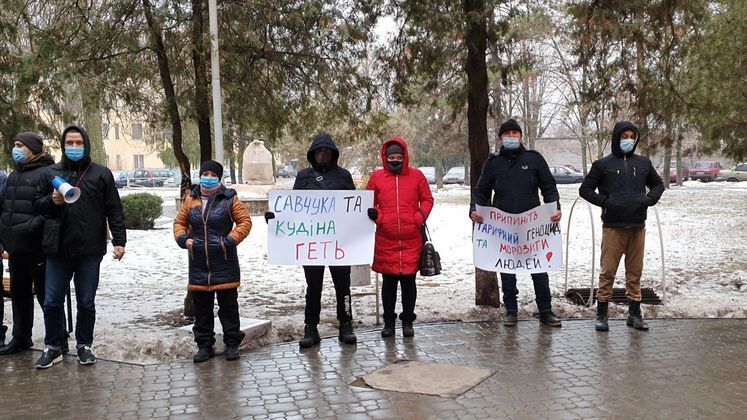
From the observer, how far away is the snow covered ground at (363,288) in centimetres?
704

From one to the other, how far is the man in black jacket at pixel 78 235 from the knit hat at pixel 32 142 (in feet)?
1.01

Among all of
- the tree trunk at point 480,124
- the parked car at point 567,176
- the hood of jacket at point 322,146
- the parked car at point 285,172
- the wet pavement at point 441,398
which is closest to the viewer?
the wet pavement at point 441,398

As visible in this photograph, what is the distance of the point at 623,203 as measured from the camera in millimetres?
6754

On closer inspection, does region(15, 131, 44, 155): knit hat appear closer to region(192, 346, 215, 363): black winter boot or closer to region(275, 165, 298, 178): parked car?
region(192, 346, 215, 363): black winter boot

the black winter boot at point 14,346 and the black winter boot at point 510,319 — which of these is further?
the black winter boot at point 510,319

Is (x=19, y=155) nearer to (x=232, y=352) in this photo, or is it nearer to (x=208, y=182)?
(x=208, y=182)

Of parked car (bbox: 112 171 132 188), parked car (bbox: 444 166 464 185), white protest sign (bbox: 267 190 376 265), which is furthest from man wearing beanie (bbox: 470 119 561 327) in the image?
parked car (bbox: 112 171 132 188)

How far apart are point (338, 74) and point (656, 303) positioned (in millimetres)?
4690

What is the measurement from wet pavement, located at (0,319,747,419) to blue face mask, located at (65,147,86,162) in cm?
→ 177

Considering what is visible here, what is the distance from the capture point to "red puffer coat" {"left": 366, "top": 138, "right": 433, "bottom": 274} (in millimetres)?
6605

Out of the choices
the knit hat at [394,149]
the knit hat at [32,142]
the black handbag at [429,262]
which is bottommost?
the black handbag at [429,262]

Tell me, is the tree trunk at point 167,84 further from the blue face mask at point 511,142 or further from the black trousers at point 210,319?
the blue face mask at point 511,142

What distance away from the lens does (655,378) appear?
538cm

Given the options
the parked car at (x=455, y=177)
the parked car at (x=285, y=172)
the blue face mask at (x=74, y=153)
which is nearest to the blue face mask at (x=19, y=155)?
the blue face mask at (x=74, y=153)
